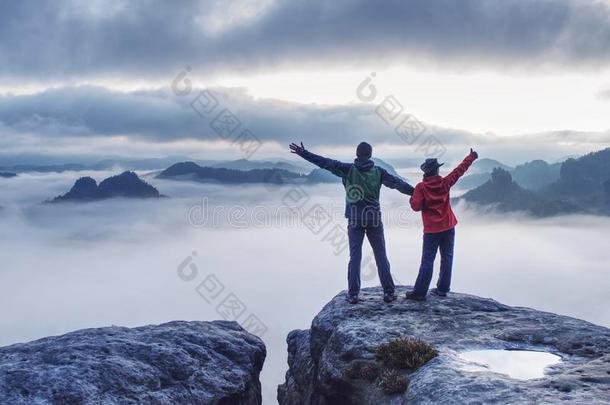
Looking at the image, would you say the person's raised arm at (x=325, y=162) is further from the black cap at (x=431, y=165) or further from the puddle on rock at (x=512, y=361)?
the puddle on rock at (x=512, y=361)

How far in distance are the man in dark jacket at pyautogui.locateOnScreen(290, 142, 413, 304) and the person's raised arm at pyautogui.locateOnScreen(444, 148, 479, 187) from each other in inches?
73.1

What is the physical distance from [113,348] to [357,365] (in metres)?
8.02

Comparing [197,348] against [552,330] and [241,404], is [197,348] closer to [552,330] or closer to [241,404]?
[241,404]

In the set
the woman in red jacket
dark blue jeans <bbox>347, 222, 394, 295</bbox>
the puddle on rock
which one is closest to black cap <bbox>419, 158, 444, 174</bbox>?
the woman in red jacket

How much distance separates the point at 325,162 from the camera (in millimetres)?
17281

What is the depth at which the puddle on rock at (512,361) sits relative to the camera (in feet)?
37.7

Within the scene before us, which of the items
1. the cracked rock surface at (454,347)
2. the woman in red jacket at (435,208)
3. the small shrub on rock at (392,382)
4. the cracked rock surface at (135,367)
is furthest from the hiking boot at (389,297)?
the cracked rock surface at (135,367)

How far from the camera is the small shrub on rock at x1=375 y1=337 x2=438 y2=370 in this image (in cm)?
1273

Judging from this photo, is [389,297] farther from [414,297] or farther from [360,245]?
[360,245]

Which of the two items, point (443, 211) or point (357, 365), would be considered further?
point (443, 211)

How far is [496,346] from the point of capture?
44.2 ft

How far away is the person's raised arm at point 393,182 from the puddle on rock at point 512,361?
6699mm

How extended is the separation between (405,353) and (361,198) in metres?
Result: 5.80

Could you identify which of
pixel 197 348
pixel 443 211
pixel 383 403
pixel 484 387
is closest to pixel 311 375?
pixel 197 348
